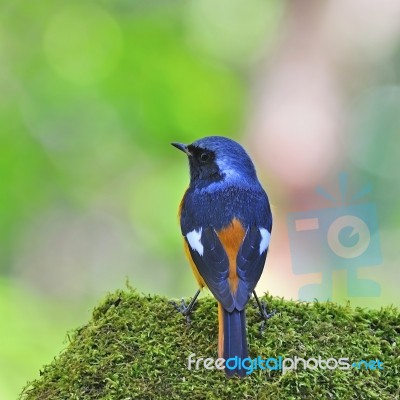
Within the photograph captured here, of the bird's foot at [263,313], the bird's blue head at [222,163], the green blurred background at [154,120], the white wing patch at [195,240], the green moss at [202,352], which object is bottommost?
the green moss at [202,352]

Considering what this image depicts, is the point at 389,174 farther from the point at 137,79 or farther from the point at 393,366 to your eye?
the point at 393,366

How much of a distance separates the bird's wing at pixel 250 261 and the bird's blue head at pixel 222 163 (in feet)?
1.55

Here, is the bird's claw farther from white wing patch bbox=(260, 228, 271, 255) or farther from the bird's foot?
white wing patch bbox=(260, 228, 271, 255)

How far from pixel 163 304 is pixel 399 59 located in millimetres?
5961

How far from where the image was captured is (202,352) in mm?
2805

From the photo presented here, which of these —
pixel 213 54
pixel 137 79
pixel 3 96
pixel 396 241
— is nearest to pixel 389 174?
pixel 396 241

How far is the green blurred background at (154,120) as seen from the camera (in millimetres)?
7211

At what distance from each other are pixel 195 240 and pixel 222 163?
603 mm

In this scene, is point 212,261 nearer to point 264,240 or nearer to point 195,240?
point 195,240

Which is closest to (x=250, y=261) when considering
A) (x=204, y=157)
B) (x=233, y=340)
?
(x=233, y=340)

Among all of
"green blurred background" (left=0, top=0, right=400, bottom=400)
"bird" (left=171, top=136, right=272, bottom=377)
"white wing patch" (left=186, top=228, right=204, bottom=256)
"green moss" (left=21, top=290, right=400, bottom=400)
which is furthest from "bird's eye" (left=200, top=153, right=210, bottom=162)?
"green blurred background" (left=0, top=0, right=400, bottom=400)

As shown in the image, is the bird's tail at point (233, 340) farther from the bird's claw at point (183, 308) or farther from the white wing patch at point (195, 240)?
the white wing patch at point (195, 240)

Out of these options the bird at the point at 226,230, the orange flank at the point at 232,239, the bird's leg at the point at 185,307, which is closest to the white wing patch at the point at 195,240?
the bird at the point at 226,230

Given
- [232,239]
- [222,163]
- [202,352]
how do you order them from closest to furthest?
[202,352], [232,239], [222,163]
